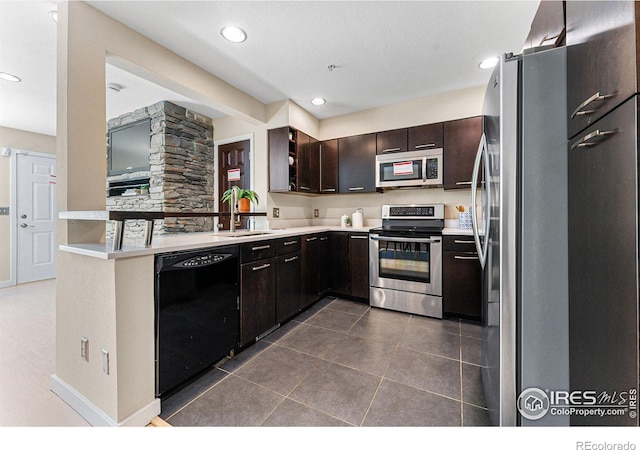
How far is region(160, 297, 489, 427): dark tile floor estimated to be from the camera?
1382mm

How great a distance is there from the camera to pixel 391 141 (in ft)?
10.8

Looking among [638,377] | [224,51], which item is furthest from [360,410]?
[224,51]

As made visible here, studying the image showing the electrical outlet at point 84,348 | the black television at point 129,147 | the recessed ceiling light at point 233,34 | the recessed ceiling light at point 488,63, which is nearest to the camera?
the electrical outlet at point 84,348

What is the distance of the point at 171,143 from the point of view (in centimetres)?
342

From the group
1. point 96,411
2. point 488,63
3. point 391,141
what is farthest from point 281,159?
point 96,411

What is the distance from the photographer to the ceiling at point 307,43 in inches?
69.4

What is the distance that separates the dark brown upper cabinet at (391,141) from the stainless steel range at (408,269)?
0.89m

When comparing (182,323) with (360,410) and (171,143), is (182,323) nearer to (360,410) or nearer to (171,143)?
(360,410)

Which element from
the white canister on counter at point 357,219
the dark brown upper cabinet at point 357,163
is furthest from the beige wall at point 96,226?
the white canister on counter at point 357,219

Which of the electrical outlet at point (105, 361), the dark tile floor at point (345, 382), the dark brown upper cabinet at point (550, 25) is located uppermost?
the dark brown upper cabinet at point (550, 25)

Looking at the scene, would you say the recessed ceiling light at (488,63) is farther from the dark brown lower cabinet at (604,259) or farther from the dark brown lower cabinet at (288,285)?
the dark brown lower cabinet at (288,285)

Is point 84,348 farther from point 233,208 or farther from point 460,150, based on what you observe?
point 460,150

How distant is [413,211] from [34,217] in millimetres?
6172
